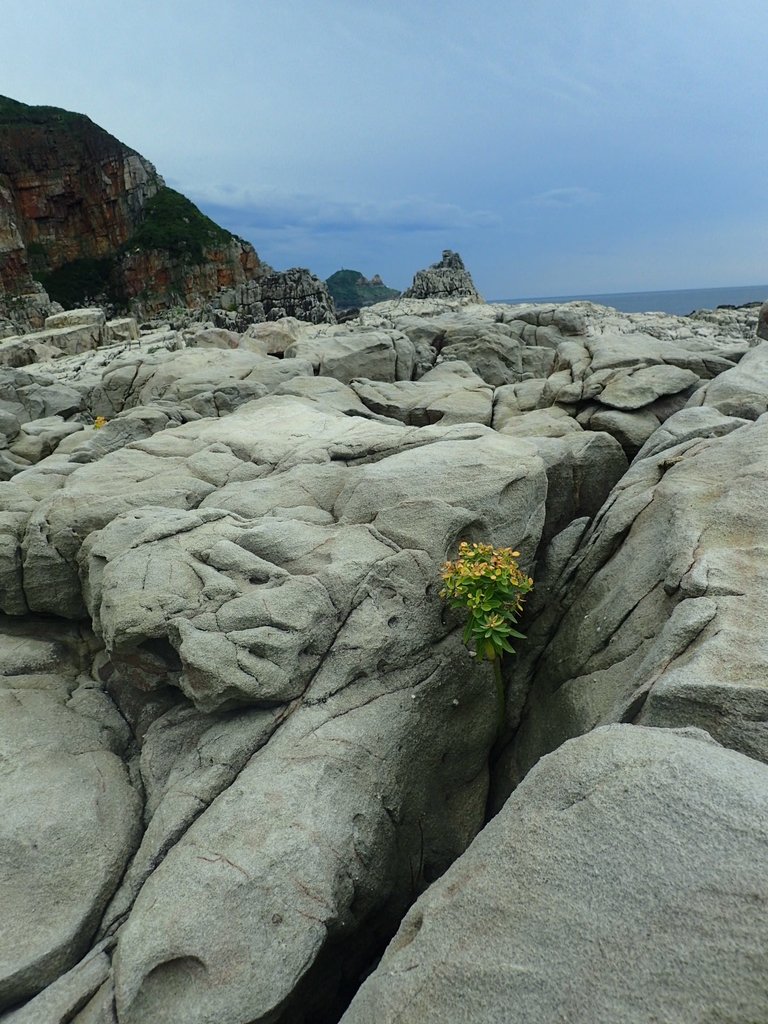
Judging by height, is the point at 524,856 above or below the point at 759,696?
below

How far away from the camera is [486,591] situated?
396 inches

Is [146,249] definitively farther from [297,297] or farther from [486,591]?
[486,591]

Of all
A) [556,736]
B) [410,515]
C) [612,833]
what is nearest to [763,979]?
[612,833]

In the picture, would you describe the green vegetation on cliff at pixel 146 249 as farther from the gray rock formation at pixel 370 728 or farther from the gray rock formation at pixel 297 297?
the gray rock formation at pixel 370 728

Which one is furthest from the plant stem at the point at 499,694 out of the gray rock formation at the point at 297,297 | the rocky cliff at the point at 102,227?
the rocky cliff at the point at 102,227

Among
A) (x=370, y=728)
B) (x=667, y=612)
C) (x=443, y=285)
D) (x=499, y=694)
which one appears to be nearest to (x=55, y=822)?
(x=370, y=728)

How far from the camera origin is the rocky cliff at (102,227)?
12069cm

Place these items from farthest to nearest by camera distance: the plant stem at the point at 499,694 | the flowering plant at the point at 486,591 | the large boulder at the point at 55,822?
1. the plant stem at the point at 499,694
2. the flowering plant at the point at 486,591
3. the large boulder at the point at 55,822

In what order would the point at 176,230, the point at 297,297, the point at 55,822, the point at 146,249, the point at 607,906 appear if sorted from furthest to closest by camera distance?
the point at 176,230 < the point at 146,249 < the point at 297,297 < the point at 55,822 < the point at 607,906

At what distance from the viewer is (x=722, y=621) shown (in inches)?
306

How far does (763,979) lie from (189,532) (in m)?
10.8

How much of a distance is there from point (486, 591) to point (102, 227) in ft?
472

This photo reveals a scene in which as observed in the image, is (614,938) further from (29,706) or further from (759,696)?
(29,706)

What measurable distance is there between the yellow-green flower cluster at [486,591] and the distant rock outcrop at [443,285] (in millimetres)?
70811
